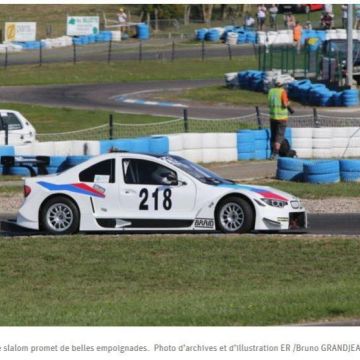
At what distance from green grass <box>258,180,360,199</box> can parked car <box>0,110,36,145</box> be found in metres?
6.63

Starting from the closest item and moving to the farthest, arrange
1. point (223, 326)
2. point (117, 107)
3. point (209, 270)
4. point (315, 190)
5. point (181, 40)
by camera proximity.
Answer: point (223, 326), point (209, 270), point (315, 190), point (117, 107), point (181, 40)

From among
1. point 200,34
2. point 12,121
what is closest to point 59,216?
point 12,121

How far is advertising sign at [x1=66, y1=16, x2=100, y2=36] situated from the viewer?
69.1m

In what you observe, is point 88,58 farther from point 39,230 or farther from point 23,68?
point 39,230

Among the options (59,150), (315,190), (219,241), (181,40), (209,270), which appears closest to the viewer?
(209,270)

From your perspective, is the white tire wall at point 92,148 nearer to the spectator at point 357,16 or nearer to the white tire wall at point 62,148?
the white tire wall at point 62,148

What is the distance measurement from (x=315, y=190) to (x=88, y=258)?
25.2 feet

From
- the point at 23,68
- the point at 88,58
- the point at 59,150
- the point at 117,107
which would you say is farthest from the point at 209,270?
the point at 88,58

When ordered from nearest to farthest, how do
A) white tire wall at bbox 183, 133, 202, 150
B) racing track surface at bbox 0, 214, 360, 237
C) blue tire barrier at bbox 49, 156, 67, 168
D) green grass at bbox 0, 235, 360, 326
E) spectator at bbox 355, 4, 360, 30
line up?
green grass at bbox 0, 235, 360, 326
racing track surface at bbox 0, 214, 360, 237
blue tire barrier at bbox 49, 156, 67, 168
white tire wall at bbox 183, 133, 202, 150
spectator at bbox 355, 4, 360, 30

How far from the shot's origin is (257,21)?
69.8 m

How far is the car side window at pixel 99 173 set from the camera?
1750cm

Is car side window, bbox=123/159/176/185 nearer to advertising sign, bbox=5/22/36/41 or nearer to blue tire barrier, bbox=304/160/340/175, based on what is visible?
blue tire barrier, bbox=304/160/340/175

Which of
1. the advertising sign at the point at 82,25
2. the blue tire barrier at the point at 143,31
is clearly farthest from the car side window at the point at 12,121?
the blue tire barrier at the point at 143,31

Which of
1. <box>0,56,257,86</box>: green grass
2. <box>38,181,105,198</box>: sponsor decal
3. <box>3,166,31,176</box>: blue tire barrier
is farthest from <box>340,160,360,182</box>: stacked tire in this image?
<box>0,56,257,86</box>: green grass
